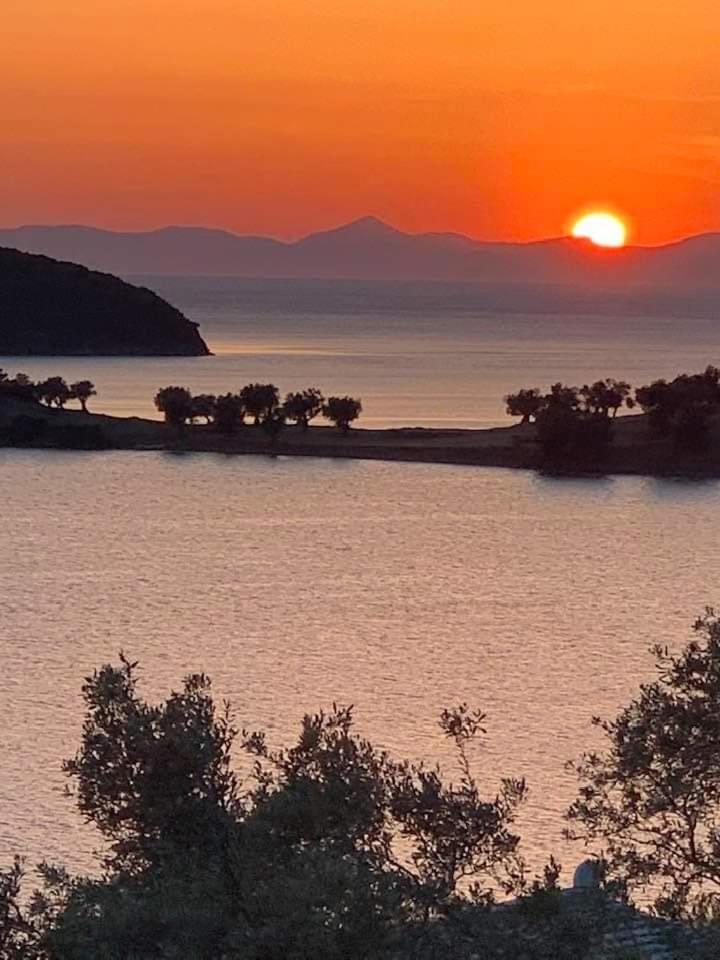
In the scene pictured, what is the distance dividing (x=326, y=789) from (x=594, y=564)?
52187 millimetres

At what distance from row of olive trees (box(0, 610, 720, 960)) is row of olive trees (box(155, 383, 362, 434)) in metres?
82.0

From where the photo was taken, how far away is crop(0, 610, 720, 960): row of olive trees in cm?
941

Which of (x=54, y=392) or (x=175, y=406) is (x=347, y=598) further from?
(x=54, y=392)

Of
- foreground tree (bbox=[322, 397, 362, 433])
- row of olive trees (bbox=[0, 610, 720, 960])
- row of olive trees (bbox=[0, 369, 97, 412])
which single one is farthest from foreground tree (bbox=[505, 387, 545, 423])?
row of olive trees (bbox=[0, 610, 720, 960])

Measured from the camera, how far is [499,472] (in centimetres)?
8650

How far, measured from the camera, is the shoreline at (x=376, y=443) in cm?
8731

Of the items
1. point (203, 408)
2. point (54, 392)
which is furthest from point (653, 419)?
point (54, 392)

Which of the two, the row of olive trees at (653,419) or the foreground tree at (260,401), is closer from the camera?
the row of olive trees at (653,419)

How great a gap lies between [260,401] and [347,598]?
133 ft

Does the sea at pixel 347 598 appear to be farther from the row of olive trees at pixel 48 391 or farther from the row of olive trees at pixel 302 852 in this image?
the row of olive trees at pixel 302 852

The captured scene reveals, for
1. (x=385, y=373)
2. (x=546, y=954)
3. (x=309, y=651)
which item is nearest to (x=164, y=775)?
(x=546, y=954)

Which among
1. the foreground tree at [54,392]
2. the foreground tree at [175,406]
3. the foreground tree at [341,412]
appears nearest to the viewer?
the foreground tree at [341,412]

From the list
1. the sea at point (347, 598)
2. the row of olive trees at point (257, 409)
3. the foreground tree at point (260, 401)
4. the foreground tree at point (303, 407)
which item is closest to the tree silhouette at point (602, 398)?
the sea at point (347, 598)

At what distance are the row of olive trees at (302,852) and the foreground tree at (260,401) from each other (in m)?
82.7
